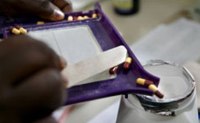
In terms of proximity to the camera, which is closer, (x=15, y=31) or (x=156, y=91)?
(x=156, y=91)

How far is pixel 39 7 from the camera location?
0.48m

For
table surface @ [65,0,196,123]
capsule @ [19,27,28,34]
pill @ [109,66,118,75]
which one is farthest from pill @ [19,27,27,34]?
table surface @ [65,0,196,123]

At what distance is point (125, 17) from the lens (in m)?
0.86

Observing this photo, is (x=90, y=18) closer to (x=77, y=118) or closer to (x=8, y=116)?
(x=77, y=118)

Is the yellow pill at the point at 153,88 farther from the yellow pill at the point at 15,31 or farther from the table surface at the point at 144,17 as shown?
the table surface at the point at 144,17

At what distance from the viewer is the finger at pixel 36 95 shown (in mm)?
236

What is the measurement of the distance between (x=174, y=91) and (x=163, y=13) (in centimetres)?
56

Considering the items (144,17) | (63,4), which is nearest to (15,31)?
(63,4)

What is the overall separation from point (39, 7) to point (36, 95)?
0.87 ft

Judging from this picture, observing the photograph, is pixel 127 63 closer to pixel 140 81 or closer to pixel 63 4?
pixel 140 81

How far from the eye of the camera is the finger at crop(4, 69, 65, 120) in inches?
9.3

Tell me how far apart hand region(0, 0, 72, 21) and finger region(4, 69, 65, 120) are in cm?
24

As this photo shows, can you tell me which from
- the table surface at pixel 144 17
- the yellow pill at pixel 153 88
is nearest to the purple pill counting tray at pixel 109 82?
the yellow pill at pixel 153 88

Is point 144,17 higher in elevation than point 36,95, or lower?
lower
